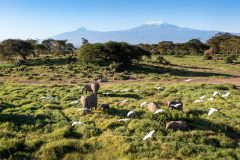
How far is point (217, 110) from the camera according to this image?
67.1ft

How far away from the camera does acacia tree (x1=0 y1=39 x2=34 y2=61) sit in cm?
5681

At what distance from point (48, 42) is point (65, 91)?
68.0 m

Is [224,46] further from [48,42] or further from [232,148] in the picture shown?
[232,148]

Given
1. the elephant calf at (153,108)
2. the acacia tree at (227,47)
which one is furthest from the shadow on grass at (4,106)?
the acacia tree at (227,47)

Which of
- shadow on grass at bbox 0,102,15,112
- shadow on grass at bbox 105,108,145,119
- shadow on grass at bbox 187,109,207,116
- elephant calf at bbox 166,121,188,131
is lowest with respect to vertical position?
shadow on grass at bbox 0,102,15,112

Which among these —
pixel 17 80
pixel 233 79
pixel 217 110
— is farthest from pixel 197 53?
pixel 217 110

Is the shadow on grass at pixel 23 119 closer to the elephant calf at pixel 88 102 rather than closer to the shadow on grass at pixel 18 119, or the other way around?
the shadow on grass at pixel 18 119

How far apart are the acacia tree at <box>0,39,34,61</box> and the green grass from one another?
1370 inches

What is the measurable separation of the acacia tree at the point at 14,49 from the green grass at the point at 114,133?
34809 mm

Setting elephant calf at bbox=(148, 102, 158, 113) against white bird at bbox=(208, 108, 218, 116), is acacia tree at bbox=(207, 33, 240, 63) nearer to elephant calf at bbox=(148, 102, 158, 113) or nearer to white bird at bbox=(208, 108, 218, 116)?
white bird at bbox=(208, 108, 218, 116)

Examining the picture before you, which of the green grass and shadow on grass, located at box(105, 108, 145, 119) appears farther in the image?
shadow on grass, located at box(105, 108, 145, 119)

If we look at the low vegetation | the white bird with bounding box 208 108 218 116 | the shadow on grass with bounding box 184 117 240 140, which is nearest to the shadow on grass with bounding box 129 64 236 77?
the low vegetation

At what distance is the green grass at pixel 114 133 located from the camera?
1459 cm

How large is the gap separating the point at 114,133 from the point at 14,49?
44.5m
